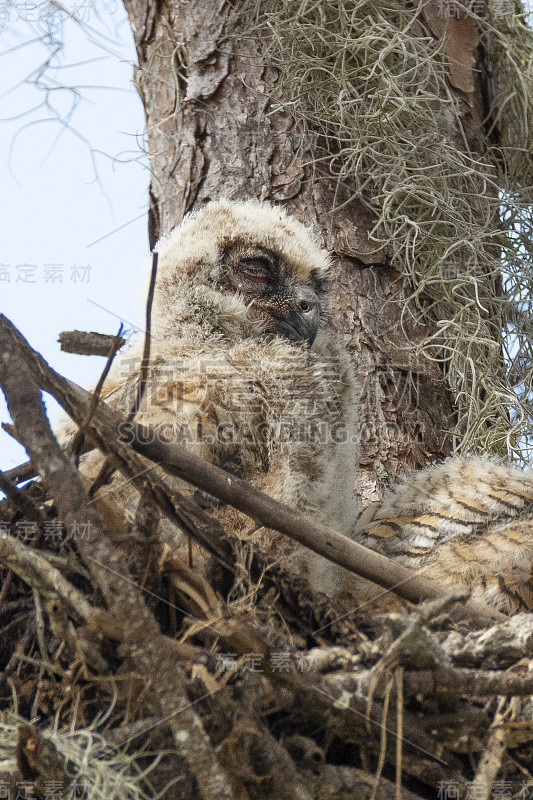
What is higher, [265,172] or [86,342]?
[265,172]

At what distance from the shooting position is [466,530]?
2109 mm

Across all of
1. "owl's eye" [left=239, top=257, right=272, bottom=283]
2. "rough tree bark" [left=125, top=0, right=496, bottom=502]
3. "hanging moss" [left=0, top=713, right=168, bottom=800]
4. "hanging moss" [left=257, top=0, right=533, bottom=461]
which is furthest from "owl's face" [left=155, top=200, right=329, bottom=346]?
"hanging moss" [left=0, top=713, right=168, bottom=800]

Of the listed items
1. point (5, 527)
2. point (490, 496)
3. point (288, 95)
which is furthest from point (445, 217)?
point (5, 527)

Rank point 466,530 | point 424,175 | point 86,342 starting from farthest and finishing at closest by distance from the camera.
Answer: point 424,175
point 466,530
point 86,342

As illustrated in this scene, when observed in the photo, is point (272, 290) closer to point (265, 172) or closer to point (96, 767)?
point (265, 172)

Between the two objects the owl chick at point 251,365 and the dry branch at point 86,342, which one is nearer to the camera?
the dry branch at point 86,342

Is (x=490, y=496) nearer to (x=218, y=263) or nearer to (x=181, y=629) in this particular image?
(x=181, y=629)

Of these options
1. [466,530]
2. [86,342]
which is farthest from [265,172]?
[86,342]

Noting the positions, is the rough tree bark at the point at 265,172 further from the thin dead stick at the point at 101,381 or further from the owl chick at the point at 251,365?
the thin dead stick at the point at 101,381

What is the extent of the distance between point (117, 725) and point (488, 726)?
2.04ft

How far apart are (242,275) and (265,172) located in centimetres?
59

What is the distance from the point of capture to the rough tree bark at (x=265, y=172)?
285 cm

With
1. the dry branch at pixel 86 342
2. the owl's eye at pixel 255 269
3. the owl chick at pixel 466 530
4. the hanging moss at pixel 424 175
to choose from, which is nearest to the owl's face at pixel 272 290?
the owl's eye at pixel 255 269

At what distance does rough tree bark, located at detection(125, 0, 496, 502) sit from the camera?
2852mm
